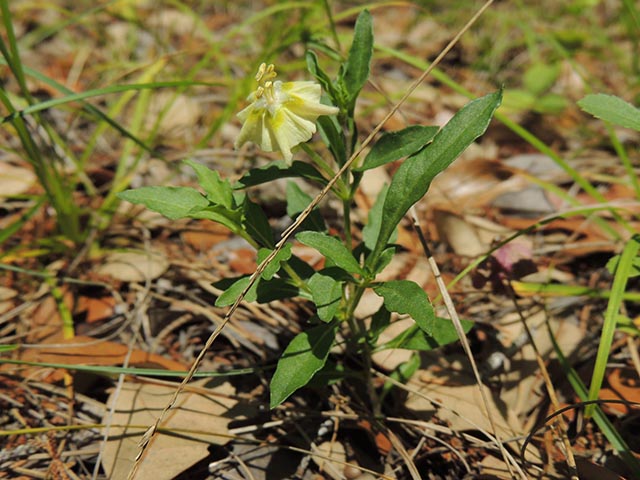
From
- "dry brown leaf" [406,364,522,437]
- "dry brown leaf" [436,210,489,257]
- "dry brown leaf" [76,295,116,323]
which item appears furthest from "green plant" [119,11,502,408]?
"dry brown leaf" [76,295,116,323]

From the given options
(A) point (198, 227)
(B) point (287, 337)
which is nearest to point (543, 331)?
(B) point (287, 337)

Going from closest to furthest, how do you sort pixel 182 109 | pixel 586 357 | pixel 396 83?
pixel 586 357 → pixel 182 109 → pixel 396 83

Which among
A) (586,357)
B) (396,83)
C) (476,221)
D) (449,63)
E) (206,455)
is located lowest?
(206,455)

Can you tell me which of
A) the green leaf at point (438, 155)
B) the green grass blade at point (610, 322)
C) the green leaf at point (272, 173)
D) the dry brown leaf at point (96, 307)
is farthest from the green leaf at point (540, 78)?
the dry brown leaf at point (96, 307)

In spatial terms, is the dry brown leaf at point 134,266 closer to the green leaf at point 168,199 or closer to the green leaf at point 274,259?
the green leaf at point 168,199

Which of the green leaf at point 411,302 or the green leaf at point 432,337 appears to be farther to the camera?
the green leaf at point 432,337

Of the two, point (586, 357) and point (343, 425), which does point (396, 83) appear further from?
point (343, 425)

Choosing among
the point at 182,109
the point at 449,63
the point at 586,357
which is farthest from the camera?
the point at 449,63
